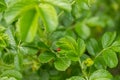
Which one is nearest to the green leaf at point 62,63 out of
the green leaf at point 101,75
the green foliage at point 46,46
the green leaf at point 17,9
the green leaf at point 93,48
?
the green foliage at point 46,46

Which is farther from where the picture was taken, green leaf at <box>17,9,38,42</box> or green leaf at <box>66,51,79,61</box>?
green leaf at <box>66,51,79,61</box>

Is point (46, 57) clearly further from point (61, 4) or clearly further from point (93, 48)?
point (61, 4)

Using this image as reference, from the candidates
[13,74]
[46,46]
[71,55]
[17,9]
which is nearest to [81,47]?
[71,55]

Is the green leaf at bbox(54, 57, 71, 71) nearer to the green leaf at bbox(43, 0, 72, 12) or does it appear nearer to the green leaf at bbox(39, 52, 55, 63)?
the green leaf at bbox(39, 52, 55, 63)

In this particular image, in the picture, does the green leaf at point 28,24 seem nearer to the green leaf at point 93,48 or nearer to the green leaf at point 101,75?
the green leaf at point 101,75

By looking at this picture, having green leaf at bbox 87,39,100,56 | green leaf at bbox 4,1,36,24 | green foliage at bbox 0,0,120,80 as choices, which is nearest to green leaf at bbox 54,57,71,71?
green foliage at bbox 0,0,120,80

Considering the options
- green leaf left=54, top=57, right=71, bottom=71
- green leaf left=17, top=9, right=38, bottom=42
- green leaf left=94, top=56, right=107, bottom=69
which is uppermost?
green leaf left=17, top=9, right=38, bottom=42

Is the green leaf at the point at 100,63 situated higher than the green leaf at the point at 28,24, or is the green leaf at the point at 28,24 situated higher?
the green leaf at the point at 28,24
